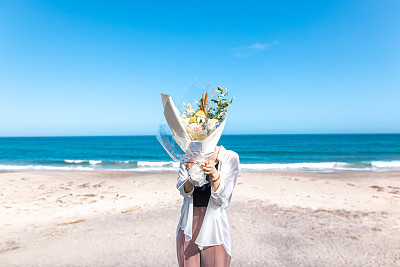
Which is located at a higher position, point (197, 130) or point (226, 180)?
point (197, 130)

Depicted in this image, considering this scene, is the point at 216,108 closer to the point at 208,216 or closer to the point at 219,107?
the point at 219,107

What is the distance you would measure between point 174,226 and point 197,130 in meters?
4.36

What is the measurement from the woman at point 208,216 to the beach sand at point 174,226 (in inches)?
10.2

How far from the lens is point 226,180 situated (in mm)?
2182

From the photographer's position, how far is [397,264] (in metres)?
3.96

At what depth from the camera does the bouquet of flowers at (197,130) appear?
195 cm

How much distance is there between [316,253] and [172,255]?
8.34 feet

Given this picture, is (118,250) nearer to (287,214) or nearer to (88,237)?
(88,237)

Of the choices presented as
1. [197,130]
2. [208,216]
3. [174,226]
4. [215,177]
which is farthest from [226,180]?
[174,226]

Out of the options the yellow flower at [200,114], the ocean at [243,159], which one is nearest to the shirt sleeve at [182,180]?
the yellow flower at [200,114]

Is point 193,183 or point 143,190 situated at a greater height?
point 193,183

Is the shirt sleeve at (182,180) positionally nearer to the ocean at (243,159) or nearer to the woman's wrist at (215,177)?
the woman's wrist at (215,177)

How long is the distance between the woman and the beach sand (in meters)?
0.26

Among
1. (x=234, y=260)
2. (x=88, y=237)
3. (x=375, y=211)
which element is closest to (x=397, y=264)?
(x=234, y=260)
